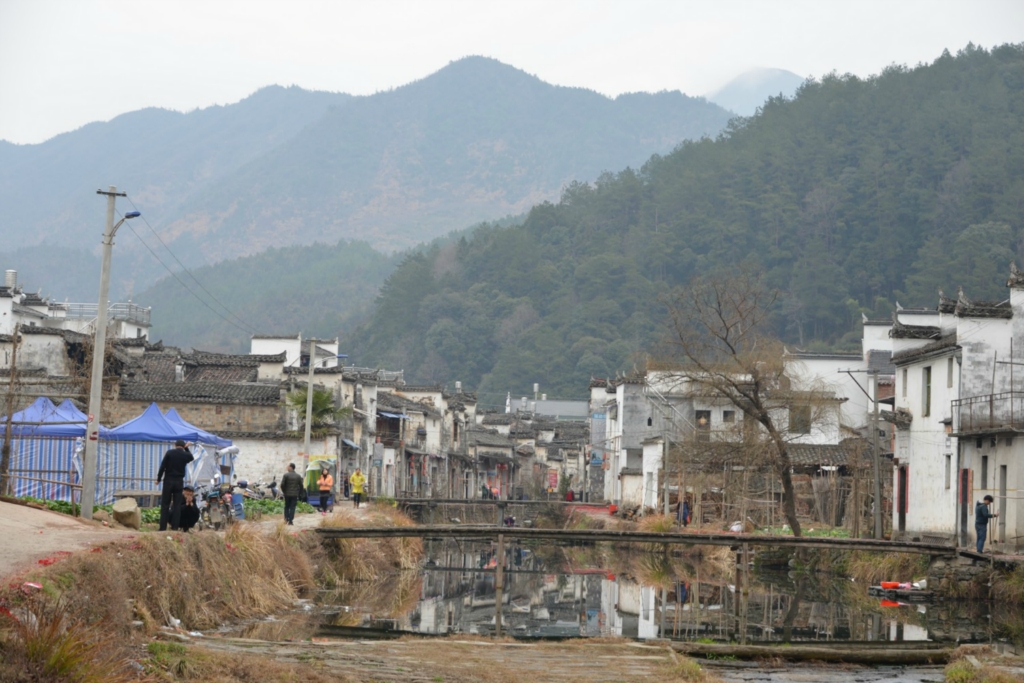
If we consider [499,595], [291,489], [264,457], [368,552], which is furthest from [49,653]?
[264,457]

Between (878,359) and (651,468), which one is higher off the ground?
(878,359)

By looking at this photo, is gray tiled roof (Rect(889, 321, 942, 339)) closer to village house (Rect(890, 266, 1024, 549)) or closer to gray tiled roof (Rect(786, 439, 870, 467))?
village house (Rect(890, 266, 1024, 549))

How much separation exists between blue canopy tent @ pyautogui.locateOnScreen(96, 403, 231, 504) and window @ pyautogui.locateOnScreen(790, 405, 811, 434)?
86.9 feet

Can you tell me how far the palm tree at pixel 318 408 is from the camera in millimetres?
49250

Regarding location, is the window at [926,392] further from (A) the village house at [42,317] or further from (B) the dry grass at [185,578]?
(A) the village house at [42,317]

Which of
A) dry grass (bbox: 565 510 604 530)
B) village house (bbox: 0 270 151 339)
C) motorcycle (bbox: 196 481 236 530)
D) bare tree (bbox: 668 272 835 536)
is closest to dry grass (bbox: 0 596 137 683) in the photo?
motorcycle (bbox: 196 481 236 530)

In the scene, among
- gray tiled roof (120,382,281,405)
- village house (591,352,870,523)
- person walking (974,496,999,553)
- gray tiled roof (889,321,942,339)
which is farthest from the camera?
gray tiled roof (120,382,281,405)

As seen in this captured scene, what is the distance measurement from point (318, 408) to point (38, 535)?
29.4 metres

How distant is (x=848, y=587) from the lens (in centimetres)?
3741

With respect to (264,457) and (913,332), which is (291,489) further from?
(913,332)

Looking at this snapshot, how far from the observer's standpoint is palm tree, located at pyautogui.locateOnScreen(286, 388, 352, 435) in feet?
162

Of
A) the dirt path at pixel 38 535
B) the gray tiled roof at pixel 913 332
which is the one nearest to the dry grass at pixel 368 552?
the dirt path at pixel 38 535

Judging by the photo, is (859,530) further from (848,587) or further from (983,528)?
(983,528)

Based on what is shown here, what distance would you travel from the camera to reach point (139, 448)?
35562 mm
